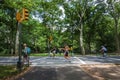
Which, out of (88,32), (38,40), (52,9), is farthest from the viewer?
(38,40)

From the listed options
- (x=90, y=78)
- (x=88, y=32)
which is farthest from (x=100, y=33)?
(x=90, y=78)

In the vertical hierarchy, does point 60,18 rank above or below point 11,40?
above

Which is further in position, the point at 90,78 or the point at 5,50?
the point at 5,50

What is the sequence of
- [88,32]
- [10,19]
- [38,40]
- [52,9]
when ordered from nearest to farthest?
[10,19], [52,9], [88,32], [38,40]

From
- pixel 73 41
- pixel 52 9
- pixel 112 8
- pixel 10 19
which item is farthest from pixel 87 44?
pixel 10 19

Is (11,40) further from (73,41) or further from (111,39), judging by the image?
(111,39)

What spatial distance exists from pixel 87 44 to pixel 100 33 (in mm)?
9462

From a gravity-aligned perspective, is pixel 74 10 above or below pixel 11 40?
above

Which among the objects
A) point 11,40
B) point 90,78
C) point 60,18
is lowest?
point 90,78

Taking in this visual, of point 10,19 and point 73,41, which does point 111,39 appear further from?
point 10,19

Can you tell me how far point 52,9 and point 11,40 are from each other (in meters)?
12.4

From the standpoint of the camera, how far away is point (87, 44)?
90.0 meters

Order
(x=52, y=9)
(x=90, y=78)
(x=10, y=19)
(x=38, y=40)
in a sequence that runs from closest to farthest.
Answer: (x=90, y=78) → (x=10, y=19) → (x=52, y=9) → (x=38, y=40)

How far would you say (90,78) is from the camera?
16.3 meters
